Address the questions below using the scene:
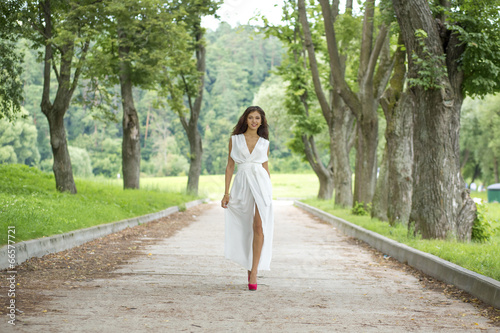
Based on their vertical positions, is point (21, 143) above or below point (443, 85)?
below

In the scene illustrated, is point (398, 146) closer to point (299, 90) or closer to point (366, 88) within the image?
point (366, 88)

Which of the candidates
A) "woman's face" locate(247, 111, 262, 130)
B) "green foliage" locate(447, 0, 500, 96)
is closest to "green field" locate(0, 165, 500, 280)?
"green foliage" locate(447, 0, 500, 96)

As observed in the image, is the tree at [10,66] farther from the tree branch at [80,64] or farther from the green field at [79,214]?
the green field at [79,214]

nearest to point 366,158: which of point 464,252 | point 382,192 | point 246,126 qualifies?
point 382,192

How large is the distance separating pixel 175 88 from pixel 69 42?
10.0 metres

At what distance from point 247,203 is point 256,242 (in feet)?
1.60

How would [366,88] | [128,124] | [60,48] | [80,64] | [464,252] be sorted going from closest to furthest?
[464,252]
[366,88]
[80,64]
[60,48]
[128,124]

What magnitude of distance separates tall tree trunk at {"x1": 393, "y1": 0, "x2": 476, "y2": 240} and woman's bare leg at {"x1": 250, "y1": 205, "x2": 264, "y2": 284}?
4.62 meters

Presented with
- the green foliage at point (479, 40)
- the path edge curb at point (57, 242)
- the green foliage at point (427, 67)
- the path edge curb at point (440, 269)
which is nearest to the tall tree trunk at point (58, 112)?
the path edge curb at point (57, 242)

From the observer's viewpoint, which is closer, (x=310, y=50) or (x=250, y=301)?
(x=250, y=301)

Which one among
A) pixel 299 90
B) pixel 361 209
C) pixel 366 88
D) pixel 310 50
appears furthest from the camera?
pixel 299 90

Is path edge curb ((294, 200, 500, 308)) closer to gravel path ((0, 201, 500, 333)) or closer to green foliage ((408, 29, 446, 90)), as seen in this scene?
gravel path ((0, 201, 500, 333))

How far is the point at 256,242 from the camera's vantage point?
23.9 ft

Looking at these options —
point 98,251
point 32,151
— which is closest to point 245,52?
point 32,151
